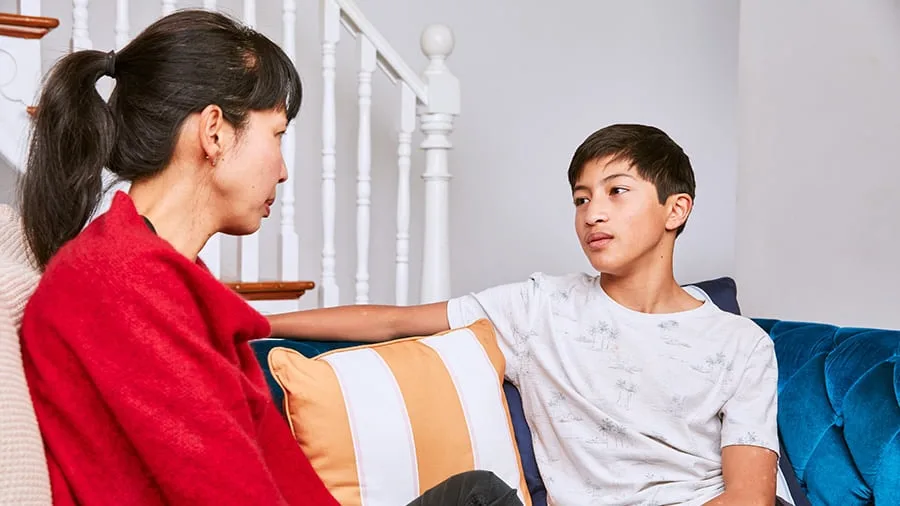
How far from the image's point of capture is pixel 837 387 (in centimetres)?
177

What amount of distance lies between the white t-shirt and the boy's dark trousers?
424 millimetres

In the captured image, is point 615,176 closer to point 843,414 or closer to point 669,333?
point 669,333

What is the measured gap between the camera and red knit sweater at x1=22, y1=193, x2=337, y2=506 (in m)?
0.96

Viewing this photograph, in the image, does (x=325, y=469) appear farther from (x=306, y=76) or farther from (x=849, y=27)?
(x=306, y=76)

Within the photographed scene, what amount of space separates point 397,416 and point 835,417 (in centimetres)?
76

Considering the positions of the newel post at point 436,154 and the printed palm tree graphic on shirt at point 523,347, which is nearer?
the printed palm tree graphic on shirt at point 523,347

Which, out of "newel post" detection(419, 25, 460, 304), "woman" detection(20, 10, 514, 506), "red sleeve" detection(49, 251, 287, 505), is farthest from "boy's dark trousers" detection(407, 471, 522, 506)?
"newel post" detection(419, 25, 460, 304)

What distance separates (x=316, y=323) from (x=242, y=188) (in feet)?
1.88

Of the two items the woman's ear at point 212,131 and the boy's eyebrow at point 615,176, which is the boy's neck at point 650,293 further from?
the woman's ear at point 212,131

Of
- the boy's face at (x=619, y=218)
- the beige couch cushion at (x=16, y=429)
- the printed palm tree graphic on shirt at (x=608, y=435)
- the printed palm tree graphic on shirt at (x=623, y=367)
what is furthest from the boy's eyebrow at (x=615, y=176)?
the beige couch cushion at (x=16, y=429)

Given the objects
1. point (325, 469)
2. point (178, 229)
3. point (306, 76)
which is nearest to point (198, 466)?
point (178, 229)

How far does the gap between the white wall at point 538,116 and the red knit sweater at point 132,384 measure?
2400mm

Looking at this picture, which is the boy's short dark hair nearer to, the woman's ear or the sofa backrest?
the sofa backrest

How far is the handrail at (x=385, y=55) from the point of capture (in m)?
2.60
